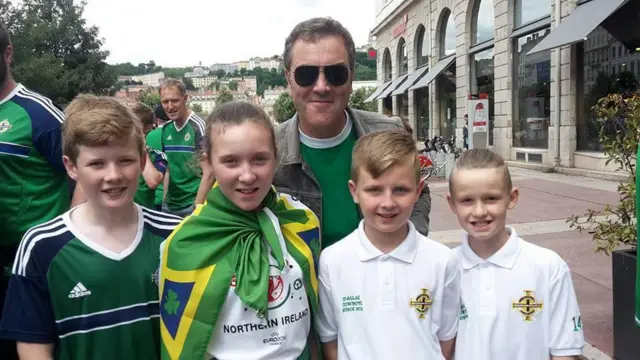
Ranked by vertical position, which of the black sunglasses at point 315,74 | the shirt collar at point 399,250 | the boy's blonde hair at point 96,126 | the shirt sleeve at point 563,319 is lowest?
the shirt sleeve at point 563,319

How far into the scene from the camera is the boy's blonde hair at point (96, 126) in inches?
77.5

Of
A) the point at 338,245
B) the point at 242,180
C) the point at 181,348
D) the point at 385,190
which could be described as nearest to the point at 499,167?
the point at 385,190

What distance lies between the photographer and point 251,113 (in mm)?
2096

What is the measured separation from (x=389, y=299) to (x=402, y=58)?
3166 cm

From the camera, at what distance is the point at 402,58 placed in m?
32.4

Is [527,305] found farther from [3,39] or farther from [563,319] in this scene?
[3,39]

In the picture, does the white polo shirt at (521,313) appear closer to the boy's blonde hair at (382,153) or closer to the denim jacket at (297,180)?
the denim jacket at (297,180)

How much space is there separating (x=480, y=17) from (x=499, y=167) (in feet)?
64.6

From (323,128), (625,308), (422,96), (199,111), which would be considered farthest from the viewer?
(199,111)

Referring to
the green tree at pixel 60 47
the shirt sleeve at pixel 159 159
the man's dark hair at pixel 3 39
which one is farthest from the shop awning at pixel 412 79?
the man's dark hair at pixel 3 39

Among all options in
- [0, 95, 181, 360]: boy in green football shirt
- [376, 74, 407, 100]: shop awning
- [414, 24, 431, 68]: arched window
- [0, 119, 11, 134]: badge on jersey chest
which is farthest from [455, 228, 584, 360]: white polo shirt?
[376, 74, 407, 100]: shop awning

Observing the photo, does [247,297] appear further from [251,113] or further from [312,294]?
[251,113]

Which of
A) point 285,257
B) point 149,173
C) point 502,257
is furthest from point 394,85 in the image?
point 285,257

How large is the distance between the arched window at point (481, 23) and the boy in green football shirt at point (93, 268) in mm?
18868
